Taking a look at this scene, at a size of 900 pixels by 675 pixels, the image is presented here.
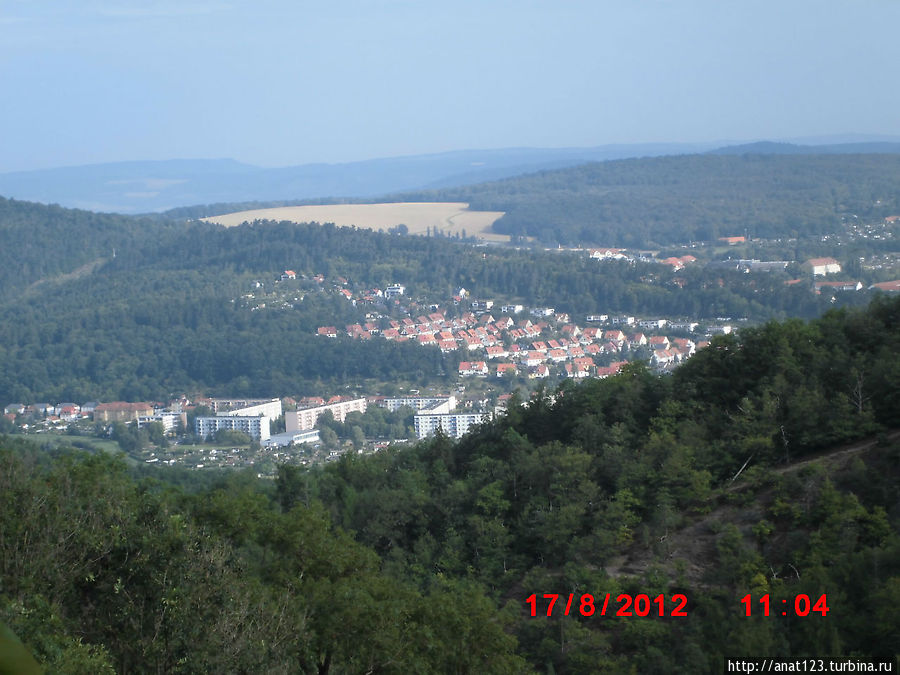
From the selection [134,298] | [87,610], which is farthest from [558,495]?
[134,298]

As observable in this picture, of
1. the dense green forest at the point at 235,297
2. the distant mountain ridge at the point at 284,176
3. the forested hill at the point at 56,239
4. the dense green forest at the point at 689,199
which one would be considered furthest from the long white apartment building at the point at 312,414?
the distant mountain ridge at the point at 284,176

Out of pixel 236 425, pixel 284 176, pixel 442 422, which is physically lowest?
pixel 236 425

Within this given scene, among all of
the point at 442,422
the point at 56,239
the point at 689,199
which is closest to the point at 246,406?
the point at 442,422

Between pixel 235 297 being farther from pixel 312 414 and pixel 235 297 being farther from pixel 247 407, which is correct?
pixel 312 414

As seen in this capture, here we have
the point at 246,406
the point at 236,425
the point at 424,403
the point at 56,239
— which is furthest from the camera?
the point at 56,239

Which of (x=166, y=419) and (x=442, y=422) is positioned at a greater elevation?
(x=442, y=422)

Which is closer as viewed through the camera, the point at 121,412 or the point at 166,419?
the point at 166,419

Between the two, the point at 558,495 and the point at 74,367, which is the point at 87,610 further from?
the point at 74,367
